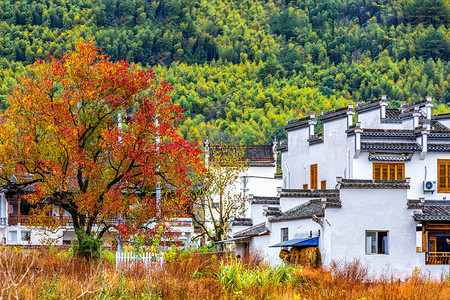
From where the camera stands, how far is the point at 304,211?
37.9m

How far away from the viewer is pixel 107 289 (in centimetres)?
2258

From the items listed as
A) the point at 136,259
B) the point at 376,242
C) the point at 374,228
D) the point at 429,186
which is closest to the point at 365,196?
the point at 374,228

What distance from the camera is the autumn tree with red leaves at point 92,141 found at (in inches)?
1177

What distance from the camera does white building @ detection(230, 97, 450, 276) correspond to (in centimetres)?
3469

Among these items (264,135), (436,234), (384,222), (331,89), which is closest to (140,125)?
(384,222)

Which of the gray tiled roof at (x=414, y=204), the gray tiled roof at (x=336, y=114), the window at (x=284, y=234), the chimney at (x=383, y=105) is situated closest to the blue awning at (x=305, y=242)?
the window at (x=284, y=234)

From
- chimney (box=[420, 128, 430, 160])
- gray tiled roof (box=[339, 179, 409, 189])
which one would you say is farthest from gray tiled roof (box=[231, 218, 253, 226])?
gray tiled roof (box=[339, 179, 409, 189])

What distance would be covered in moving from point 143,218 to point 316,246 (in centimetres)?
845

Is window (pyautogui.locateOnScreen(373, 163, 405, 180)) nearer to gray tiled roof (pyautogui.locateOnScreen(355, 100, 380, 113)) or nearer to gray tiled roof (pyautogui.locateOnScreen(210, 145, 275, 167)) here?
gray tiled roof (pyautogui.locateOnScreen(355, 100, 380, 113))

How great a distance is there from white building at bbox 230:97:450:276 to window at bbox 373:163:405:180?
51mm

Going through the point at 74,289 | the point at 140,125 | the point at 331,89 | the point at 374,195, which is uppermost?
the point at 331,89

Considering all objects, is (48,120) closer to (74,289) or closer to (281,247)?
(74,289)

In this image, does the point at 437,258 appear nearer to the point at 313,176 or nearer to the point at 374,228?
the point at 374,228

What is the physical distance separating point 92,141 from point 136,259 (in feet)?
15.4
